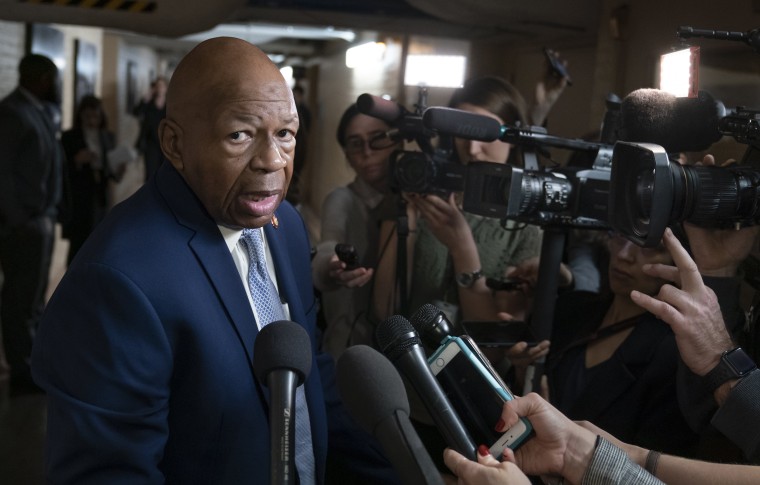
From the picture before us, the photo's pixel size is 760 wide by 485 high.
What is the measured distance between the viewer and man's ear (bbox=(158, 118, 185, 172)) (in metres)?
1.35

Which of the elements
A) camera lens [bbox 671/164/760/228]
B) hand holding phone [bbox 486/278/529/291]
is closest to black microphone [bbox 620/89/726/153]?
camera lens [bbox 671/164/760/228]

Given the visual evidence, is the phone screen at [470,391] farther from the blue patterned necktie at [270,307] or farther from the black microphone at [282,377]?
the blue patterned necktie at [270,307]

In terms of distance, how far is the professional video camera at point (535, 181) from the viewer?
1822 mm

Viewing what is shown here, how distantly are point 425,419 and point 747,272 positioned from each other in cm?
87

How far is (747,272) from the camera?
1.60m

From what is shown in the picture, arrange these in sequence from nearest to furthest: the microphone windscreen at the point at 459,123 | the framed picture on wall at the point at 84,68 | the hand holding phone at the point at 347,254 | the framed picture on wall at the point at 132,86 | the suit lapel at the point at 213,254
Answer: the suit lapel at the point at 213,254 → the microphone windscreen at the point at 459,123 → the hand holding phone at the point at 347,254 → the framed picture on wall at the point at 84,68 → the framed picture on wall at the point at 132,86

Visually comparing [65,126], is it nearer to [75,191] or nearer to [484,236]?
[75,191]

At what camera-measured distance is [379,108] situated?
2.08 meters

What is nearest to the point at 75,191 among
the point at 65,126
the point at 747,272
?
the point at 65,126

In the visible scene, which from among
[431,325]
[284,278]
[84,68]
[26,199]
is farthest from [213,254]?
[84,68]

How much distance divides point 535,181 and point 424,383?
103cm

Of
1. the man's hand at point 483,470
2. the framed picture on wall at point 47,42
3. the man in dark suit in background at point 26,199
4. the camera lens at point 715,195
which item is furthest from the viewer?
the framed picture on wall at point 47,42

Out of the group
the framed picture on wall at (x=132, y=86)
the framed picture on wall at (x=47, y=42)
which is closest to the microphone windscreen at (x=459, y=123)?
the framed picture on wall at (x=47, y=42)

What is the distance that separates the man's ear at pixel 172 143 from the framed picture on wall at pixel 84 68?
Answer: 24.4 ft
